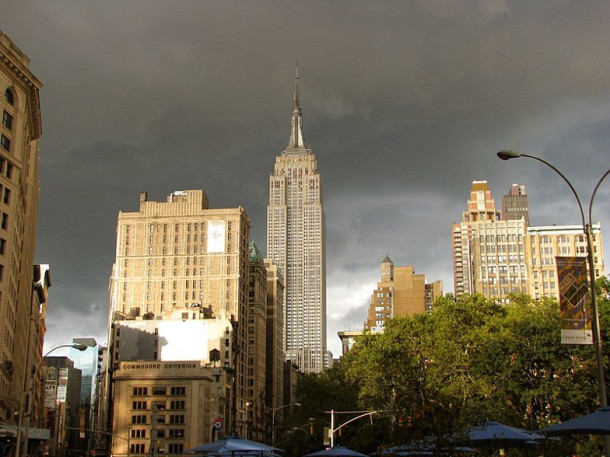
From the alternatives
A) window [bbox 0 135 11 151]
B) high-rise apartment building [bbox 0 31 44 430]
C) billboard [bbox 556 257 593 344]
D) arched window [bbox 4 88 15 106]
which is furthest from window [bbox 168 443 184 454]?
billboard [bbox 556 257 593 344]

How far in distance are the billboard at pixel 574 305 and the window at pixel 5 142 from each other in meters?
56.1

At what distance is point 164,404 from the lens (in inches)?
5463

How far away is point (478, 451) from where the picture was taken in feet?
117

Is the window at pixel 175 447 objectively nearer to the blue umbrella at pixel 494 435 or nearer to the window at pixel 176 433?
the window at pixel 176 433

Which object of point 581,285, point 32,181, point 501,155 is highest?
point 32,181

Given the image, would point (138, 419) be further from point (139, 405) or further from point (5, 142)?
point (5, 142)

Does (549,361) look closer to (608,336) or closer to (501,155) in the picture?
(608,336)

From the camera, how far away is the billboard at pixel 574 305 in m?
27.7

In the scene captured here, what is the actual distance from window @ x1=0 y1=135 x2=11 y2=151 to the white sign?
11095 centimetres

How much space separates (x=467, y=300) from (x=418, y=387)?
5026 centimetres

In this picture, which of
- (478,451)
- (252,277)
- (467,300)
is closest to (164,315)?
(252,277)

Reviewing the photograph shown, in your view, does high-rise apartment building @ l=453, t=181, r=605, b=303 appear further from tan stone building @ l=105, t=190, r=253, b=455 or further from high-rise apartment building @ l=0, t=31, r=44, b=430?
high-rise apartment building @ l=0, t=31, r=44, b=430

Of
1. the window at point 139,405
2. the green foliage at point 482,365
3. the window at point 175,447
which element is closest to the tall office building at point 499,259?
the window at point 175,447

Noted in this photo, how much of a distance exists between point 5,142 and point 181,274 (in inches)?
4384
